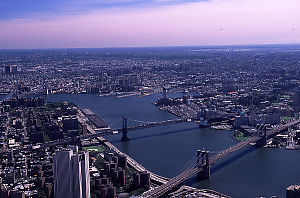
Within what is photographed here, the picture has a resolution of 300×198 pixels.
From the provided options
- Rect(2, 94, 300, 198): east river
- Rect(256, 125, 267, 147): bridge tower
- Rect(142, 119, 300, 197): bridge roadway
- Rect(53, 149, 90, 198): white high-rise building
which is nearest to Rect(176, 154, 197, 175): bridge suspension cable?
Rect(2, 94, 300, 198): east river

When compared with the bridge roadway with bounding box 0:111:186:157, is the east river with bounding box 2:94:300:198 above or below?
below

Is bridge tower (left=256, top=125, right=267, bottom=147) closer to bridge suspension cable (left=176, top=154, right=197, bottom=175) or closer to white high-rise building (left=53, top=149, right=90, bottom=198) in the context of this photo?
bridge suspension cable (left=176, top=154, right=197, bottom=175)

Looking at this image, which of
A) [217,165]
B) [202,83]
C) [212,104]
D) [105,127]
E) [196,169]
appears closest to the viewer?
[196,169]

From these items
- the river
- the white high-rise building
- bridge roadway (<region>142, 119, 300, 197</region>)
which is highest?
the white high-rise building

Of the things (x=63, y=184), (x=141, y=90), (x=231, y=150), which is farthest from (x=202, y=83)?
(x=63, y=184)

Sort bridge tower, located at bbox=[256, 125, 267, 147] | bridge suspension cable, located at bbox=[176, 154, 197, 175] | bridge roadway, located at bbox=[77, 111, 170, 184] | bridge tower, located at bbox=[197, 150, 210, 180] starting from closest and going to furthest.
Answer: bridge roadway, located at bbox=[77, 111, 170, 184] → bridge tower, located at bbox=[197, 150, 210, 180] → bridge suspension cable, located at bbox=[176, 154, 197, 175] → bridge tower, located at bbox=[256, 125, 267, 147]

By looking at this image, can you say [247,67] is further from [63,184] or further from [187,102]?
[63,184]

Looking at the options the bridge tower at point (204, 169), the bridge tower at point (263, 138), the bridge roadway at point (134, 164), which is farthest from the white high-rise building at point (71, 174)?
the bridge tower at point (263, 138)
